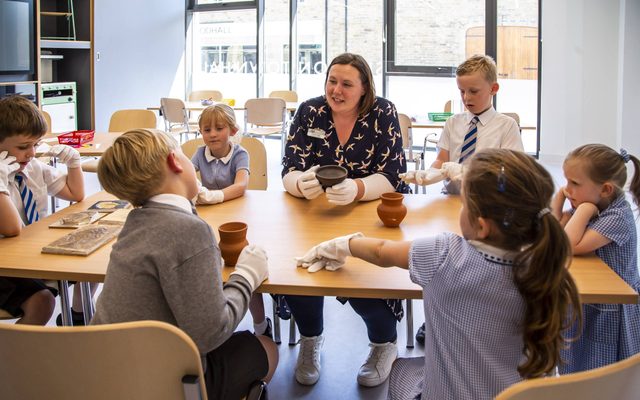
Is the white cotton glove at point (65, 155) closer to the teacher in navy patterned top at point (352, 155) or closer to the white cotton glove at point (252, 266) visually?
the teacher in navy patterned top at point (352, 155)

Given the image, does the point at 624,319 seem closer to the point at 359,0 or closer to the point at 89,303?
the point at 89,303

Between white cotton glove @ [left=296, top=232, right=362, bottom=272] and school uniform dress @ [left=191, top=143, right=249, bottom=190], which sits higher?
school uniform dress @ [left=191, top=143, right=249, bottom=190]

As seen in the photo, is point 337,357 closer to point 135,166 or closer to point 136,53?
point 135,166

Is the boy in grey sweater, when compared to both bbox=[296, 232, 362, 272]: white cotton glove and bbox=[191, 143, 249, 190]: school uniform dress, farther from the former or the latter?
bbox=[191, 143, 249, 190]: school uniform dress

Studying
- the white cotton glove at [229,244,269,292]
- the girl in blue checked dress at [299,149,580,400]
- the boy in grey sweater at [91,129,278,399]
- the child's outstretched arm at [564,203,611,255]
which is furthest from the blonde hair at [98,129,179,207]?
the child's outstretched arm at [564,203,611,255]

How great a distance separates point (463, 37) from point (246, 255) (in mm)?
6265

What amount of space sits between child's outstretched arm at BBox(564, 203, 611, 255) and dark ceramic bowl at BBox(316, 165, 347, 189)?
27.7 inches

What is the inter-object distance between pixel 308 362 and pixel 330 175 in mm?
724

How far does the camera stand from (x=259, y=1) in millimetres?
7867

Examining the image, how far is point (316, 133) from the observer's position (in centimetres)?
229

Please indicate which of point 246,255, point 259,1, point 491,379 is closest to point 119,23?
point 259,1

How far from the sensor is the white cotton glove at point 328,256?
1406mm

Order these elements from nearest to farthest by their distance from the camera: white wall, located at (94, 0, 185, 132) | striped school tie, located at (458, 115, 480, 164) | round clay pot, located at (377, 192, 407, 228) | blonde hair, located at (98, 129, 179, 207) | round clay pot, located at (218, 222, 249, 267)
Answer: blonde hair, located at (98, 129, 179, 207) < round clay pot, located at (218, 222, 249, 267) < round clay pot, located at (377, 192, 407, 228) < striped school tie, located at (458, 115, 480, 164) < white wall, located at (94, 0, 185, 132)

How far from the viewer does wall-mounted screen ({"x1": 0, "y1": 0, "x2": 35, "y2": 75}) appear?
17.8 ft
